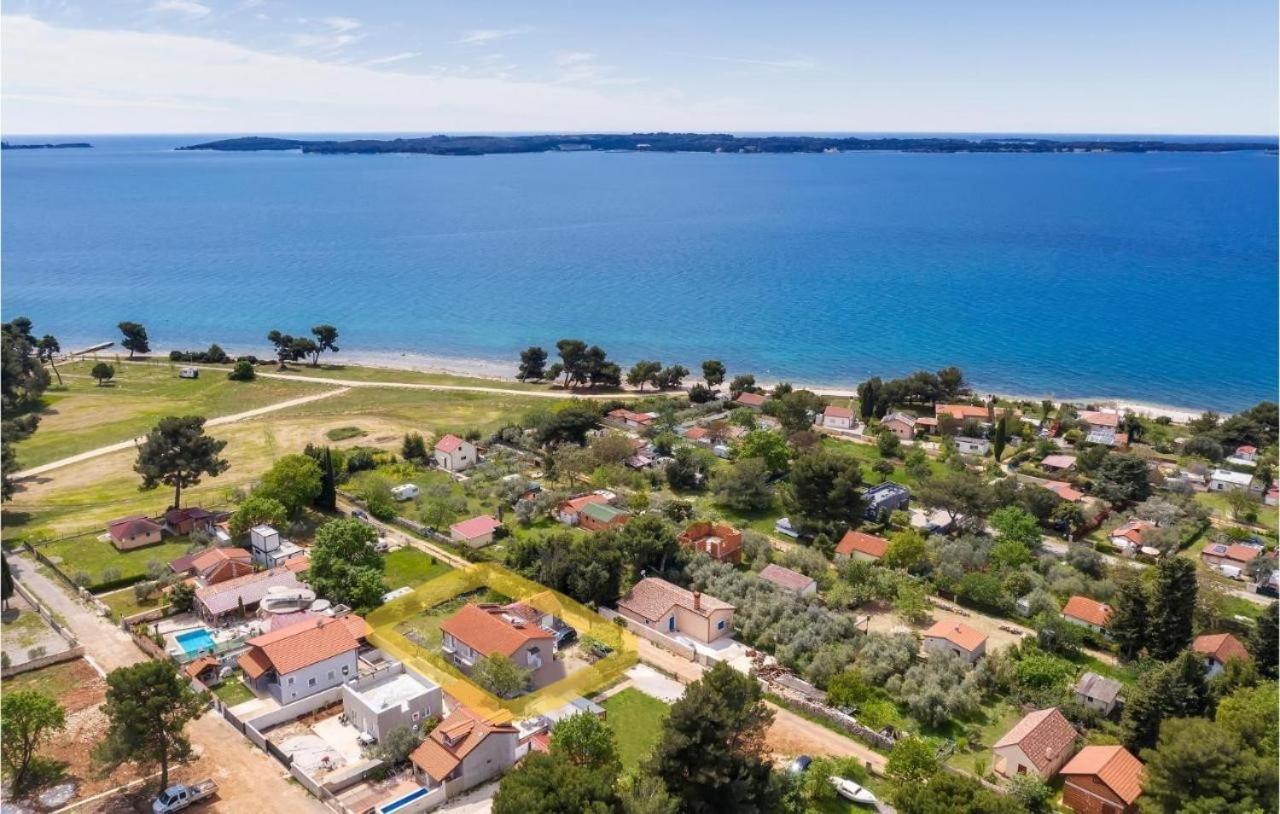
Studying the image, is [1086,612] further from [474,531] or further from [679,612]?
[474,531]

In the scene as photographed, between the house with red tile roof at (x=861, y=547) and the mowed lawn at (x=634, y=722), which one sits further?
the house with red tile roof at (x=861, y=547)

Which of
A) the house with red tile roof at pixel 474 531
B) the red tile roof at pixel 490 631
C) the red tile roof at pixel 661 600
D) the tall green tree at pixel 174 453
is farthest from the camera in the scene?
the tall green tree at pixel 174 453

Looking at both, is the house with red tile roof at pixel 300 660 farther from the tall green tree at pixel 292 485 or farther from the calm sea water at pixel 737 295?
the calm sea water at pixel 737 295

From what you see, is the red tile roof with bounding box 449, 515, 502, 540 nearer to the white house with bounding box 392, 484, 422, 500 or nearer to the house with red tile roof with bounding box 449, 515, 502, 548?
the house with red tile roof with bounding box 449, 515, 502, 548

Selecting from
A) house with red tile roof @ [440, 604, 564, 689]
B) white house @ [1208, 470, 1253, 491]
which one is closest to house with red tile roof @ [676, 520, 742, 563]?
house with red tile roof @ [440, 604, 564, 689]

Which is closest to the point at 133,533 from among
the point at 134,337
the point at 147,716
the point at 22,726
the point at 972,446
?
the point at 22,726

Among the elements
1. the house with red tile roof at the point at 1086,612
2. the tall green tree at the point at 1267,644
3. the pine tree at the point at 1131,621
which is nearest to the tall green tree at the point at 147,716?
the pine tree at the point at 1131,621

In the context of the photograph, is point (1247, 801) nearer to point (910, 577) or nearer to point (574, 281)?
point (910, 577)

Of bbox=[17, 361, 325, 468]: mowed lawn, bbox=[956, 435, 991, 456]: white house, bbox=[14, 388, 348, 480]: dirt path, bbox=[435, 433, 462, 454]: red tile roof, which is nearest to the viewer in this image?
bbox=[435, 433, 462, 454]: red tile roof
